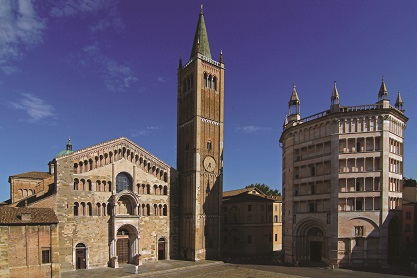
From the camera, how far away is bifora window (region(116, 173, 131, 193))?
131 ft

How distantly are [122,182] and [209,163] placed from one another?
12721mm

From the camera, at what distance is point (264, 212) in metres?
52.2

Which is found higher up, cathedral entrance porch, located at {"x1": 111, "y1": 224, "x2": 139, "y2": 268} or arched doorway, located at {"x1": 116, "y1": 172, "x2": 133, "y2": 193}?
arched doorway, located at {"x1": 116, "y1": 172, "x2": 133, "y2": 193}

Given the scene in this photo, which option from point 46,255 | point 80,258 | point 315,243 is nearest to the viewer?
point 46,255

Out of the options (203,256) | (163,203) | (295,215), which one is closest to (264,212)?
(295,215)

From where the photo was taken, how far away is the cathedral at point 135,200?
31.3 m

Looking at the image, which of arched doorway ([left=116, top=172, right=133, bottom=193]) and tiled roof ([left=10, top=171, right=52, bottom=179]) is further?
tiled roof ([left=10, top=171, right=52, bottom=179])

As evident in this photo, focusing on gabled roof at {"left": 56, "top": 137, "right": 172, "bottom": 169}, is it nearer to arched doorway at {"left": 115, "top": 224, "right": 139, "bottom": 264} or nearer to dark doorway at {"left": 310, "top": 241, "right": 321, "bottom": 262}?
arched doorway at {"left": 115, "top": 224, "right": 139, "bottom": 264}

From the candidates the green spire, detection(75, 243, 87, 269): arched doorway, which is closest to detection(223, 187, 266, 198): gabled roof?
the green spire

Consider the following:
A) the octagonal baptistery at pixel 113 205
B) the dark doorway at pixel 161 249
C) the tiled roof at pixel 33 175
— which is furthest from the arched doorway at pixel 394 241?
the tiled roof at pixel 33 175

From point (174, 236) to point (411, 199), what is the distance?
39.2 meters

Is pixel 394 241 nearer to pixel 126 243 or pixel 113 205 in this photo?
pixel 126 243

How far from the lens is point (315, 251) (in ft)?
128

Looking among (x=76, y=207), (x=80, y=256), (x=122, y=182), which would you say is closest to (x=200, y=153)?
(x=122, y=182)
